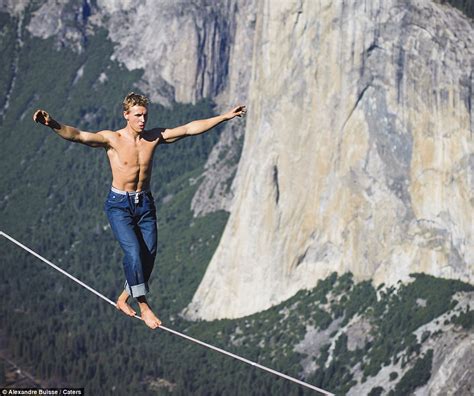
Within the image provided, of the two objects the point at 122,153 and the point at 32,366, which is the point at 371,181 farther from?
the point at 122,153

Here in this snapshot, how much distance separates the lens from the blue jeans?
47.3m

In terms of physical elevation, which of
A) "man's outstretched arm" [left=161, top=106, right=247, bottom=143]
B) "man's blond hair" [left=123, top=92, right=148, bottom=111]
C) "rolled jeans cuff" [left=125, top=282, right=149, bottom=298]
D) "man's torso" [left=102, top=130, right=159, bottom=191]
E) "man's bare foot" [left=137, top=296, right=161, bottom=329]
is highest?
"man's blond hair" [left=123, top=92, right=148, bottom=111]

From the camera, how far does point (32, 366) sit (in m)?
128

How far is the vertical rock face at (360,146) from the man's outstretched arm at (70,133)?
433 ft

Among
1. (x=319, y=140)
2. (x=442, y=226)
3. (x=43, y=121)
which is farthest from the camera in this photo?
(x=319, y=140)

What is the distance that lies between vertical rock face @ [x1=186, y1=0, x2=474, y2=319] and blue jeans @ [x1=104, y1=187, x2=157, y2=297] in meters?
130

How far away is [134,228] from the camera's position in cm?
4766

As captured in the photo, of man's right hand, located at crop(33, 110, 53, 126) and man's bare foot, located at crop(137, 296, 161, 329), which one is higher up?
man's right hand, located at crop(33, 110, 53, 126)

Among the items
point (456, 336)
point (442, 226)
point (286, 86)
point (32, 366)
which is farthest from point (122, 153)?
point (286, 86)

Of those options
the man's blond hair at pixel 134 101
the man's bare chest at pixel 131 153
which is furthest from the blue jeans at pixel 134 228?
the man's blond hair at pixel 134 101

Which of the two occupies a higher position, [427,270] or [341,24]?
[341,24]

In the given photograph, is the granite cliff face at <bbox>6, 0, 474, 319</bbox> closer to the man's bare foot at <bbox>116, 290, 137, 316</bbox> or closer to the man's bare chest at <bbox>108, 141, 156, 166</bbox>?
the man's bare foot at <bbox>116, 290, 137, 316</bbox>

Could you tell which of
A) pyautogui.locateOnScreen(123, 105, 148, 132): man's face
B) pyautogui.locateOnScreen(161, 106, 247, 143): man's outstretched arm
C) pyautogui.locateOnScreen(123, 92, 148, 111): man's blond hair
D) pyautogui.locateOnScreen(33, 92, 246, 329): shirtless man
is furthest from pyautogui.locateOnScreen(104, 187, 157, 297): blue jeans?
pyautogui.locateOnScreen(123, 92, 148, 111): man's blond hair

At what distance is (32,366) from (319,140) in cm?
6754
